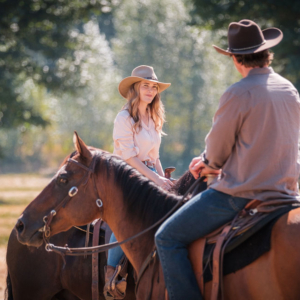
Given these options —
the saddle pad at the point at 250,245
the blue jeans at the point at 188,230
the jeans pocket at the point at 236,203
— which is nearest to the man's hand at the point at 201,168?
the blue jeans at the point at 188,230

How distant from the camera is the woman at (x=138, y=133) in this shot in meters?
4.61

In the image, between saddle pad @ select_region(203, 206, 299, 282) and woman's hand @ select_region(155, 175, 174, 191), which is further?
woman's hand @ select_region(155, 175, 174, 191)

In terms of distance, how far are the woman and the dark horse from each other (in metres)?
0.50

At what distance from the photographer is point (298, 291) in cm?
293

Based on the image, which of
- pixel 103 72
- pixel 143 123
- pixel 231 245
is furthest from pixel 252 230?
pixel 103 72

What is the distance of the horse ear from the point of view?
3904 millimetres

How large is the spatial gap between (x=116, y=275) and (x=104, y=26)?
7731cm

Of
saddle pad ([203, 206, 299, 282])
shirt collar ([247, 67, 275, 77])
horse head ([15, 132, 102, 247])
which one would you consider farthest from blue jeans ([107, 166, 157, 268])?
shirt collar ([247, 67, 275, 77])

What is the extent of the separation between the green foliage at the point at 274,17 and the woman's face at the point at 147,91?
8433 millimetres

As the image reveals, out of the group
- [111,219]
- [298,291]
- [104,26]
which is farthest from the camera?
[104,26]

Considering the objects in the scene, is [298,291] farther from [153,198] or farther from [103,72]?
[103,72]

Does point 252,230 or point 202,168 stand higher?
point 202,168

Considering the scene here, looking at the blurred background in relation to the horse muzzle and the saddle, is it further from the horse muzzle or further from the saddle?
the saddle

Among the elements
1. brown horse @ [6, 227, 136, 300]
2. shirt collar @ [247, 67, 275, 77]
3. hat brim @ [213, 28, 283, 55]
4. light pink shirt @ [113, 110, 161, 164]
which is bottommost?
brown horse @ [6, 227, 136, 300]
